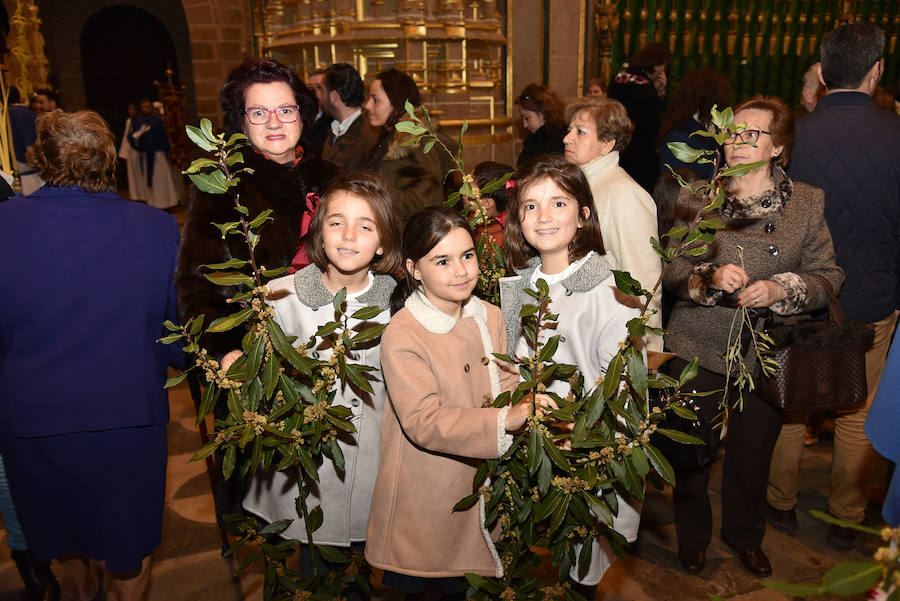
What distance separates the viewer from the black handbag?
235 centimetres

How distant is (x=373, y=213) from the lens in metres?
2.00

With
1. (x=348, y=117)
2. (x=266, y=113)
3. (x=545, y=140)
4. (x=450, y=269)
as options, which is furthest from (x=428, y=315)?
(x=545, y=140)

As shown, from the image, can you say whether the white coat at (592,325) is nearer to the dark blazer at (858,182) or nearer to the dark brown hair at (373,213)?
the dark brown hair at (373,213)

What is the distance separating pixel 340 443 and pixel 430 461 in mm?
316

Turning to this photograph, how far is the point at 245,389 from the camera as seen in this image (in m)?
1.63

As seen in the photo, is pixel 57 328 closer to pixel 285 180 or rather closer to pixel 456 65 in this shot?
pixel 285 180

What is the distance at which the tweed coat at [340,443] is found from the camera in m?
2.01

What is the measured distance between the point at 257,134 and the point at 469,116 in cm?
380

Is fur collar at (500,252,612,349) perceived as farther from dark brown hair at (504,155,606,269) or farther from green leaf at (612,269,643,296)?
green leaf at (612,269,643,296)

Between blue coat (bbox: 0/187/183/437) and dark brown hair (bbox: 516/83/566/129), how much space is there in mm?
2710

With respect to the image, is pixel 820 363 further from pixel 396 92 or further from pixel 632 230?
pixel 396 92

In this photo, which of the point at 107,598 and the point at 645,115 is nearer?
the point at 107,598

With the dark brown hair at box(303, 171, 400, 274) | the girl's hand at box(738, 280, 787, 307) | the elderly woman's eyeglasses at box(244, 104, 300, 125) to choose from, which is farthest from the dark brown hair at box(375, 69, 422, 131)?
the girl's hand at box(738, 280, 787, 307)

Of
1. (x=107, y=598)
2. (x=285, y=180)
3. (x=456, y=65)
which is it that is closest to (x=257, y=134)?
(x=285, y=180)
